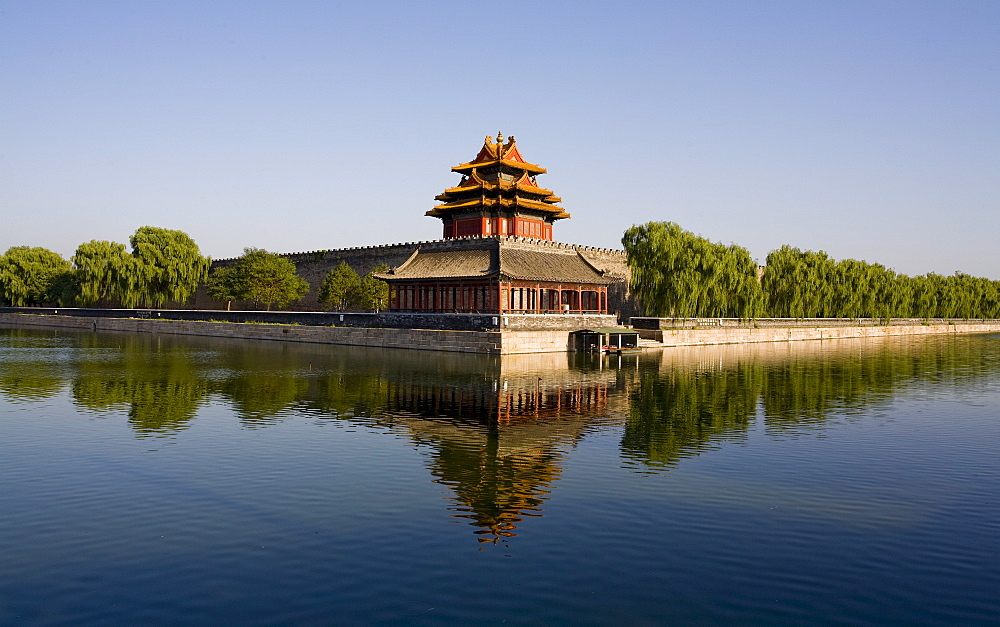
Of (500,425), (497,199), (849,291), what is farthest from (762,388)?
(849,291)

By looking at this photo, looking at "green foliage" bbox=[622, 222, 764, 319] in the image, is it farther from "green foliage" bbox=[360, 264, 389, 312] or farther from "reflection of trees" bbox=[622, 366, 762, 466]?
"green foliage" bbox=[360, 264, 389, 312]

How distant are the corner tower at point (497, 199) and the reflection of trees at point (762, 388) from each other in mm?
17355

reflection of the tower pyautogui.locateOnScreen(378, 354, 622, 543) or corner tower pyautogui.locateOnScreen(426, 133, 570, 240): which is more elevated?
corner tower pyautogui.locateOnScreen(426, 133, 570, 240)

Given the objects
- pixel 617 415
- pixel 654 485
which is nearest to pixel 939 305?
pixel 617 415

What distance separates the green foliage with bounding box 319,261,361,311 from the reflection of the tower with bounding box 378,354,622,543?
94.8ft

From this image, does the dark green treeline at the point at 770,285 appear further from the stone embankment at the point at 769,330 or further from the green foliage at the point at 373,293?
the green foliage at the point at 373,293

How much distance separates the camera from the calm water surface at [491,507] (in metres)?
8.62

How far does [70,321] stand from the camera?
68.9m

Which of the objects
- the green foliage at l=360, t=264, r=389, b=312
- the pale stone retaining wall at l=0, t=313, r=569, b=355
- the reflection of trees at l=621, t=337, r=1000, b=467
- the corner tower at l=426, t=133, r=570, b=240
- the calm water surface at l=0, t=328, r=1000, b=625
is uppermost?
the corner tower at l=426, t=133, r=570, b=240

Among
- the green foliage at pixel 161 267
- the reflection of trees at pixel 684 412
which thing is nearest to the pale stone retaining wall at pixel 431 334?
the green foliage at pixel 161 267

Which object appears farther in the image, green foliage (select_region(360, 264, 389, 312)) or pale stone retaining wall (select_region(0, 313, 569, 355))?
green foliage (select_region(360, 264, 389, 312))

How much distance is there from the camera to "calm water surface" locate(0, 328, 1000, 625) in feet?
28.3

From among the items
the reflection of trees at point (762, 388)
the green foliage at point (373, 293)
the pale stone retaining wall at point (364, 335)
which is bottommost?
the reflection of trees at point (762, 388)

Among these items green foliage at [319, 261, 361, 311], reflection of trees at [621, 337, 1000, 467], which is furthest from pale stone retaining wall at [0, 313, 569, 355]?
reflection of trees at [621, 337, 1000, 467]
